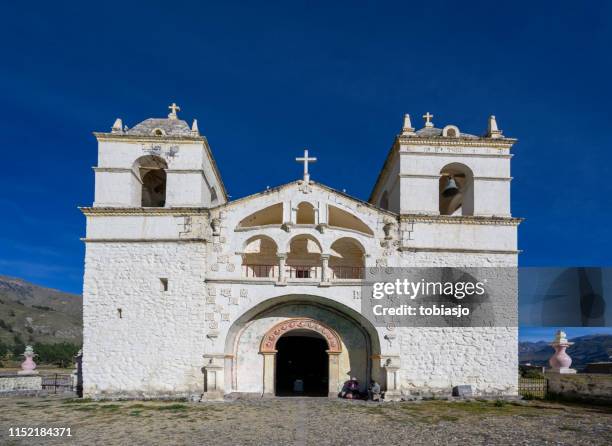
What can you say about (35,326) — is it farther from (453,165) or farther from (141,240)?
(453,165)

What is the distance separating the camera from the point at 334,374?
17297mm

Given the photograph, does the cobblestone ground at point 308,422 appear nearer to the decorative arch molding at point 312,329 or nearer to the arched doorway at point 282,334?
the arched doorway at point 282,334

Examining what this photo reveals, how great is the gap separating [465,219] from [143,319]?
11.3 metres

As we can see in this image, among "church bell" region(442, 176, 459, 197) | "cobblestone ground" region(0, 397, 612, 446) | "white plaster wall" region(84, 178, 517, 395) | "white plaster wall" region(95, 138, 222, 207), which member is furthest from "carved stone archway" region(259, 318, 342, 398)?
"church bell" region(442, 176, 459, 197)

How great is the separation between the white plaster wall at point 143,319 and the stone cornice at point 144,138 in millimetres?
3706

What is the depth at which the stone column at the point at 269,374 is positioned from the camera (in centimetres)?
1702

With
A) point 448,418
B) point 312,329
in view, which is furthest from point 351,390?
point 448,418

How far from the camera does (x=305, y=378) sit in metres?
21.1

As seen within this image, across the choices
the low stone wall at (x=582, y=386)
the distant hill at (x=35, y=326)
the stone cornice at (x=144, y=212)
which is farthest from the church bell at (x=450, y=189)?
the distant hill at (x=35, y=326)

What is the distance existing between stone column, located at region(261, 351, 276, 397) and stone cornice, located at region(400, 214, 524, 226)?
6668 millimetres

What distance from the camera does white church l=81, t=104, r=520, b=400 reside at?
1619 centimetres


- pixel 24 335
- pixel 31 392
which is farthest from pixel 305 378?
pixel 24 335

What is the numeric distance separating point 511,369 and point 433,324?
292cm

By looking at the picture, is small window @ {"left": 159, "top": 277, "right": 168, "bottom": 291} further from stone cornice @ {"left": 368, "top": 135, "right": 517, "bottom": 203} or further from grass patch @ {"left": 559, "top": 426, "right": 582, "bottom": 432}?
grass patch @ {"left": 559, "top": 426, "right": 582, "bottom": 432}
